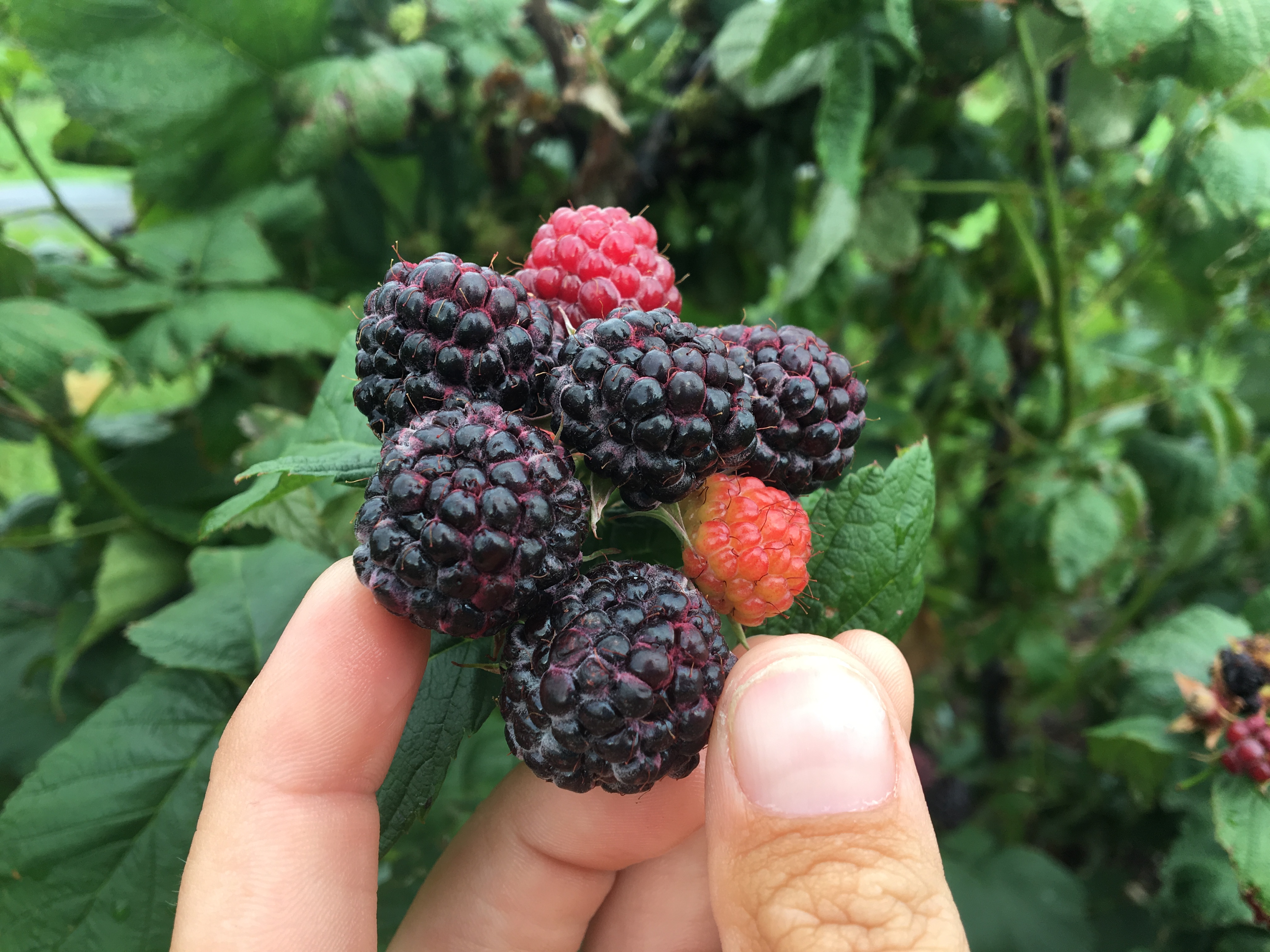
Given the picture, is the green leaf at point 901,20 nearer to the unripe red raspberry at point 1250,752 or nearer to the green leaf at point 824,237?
the green leaf at point 824,237

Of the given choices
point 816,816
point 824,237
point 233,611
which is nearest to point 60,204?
point 233,611

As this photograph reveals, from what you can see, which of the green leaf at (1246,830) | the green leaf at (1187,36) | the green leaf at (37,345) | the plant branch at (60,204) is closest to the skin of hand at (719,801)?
the green leaf at (1246,830)

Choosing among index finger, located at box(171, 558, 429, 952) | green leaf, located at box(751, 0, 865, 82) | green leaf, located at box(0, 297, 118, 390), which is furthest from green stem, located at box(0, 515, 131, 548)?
green leaf, located at box(751, 0, 865, 82)

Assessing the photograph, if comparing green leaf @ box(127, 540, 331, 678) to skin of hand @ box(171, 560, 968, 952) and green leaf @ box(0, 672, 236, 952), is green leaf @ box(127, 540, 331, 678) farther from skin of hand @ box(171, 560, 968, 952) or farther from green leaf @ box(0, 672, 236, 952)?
skin of hand @ box(171, 560, 968, 952)

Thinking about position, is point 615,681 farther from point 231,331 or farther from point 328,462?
point 231,331

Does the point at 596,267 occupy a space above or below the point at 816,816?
above

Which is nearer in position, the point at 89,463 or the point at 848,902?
the point at 848,902
